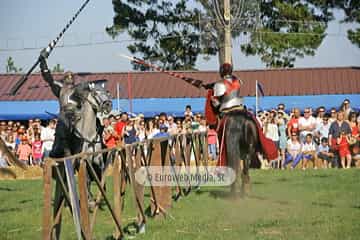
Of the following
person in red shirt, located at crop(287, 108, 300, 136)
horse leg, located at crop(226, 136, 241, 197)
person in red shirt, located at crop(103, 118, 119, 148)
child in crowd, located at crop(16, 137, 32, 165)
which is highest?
person in red shirt, located at crop(287, 108, 300, 136)

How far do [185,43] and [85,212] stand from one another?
3638cm

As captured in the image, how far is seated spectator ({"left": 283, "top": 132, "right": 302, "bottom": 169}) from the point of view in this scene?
21188 mm

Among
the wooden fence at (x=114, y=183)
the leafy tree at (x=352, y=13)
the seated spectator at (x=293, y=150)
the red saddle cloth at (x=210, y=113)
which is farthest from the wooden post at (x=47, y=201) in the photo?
the leafy tree at (x=352, y=13)

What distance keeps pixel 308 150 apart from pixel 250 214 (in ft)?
34.1

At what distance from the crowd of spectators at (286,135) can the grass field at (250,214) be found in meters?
4.39

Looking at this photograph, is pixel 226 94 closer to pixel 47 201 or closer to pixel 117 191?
pixel 117 191

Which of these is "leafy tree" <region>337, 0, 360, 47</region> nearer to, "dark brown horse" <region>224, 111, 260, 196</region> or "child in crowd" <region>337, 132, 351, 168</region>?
"child in crowd" <region>337, 132, 351, 168</region>

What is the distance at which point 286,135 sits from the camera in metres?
21.4

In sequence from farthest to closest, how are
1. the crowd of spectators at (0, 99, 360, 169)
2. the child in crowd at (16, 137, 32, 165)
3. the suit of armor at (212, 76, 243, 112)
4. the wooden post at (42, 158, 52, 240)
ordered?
the child in crowd at (16, 137, 32, 165)
the crowd of spectators at (0, 99, 360, 169)
the suit of armor at (212, 76, 243, 112)
the wooden post at (42, 158, 52, 240)

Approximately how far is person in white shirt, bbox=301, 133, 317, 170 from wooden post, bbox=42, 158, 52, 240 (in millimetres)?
14740

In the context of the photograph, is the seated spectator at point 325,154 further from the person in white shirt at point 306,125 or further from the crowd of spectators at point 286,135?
the person in white shirt at point 306,125

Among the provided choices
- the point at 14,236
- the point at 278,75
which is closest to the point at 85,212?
the point at 14,236

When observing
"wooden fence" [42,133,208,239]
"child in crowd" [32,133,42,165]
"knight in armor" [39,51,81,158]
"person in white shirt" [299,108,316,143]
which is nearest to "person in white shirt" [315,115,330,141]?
"person in white shirt" [299,108,316,143]

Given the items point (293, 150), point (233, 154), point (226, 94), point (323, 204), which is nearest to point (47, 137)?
point (293, 150)
